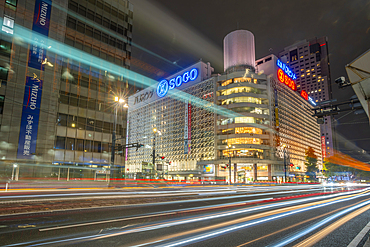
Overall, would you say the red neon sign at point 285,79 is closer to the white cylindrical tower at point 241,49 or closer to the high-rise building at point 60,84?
the white cylindrical tower at point 241,49

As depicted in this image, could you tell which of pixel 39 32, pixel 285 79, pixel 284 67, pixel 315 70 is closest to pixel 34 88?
pixel 39 32

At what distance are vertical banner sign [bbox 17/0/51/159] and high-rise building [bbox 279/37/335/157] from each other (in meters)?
173

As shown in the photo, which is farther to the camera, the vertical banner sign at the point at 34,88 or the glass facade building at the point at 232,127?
the glass facade building at the point at 232,127

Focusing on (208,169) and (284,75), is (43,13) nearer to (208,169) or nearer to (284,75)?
(208,169)

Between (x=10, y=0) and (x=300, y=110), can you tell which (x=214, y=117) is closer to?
(x=300, y=110)

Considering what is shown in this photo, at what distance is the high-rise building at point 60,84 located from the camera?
2955 cm

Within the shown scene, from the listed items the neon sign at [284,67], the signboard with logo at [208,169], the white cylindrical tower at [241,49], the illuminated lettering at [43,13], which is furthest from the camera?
the neon sign at [284,67]

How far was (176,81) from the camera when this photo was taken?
3910 inches

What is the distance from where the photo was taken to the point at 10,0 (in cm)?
3102

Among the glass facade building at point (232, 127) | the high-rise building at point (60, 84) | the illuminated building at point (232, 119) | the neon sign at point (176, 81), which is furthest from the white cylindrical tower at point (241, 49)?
the high-rise building at point (60, 84)

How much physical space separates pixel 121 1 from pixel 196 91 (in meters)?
54.2

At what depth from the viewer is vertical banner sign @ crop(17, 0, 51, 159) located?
29875mm

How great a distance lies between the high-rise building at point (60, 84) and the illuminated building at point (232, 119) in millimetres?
33510

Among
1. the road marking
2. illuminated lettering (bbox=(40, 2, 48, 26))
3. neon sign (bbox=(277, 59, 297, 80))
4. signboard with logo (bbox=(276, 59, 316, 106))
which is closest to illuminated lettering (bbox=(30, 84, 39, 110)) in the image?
illuminated lettering (bbox=(40, 2, 48, 26))
